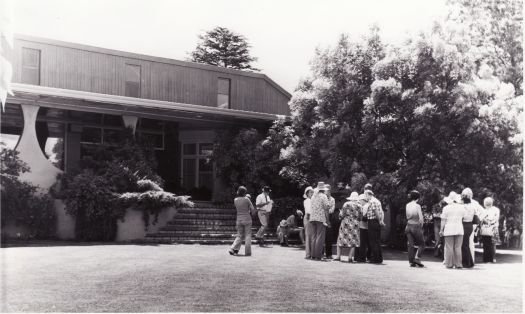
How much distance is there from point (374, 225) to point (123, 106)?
9.56 meters

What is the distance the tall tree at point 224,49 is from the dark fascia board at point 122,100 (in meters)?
7.48

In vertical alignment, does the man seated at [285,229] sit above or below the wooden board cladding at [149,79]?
below

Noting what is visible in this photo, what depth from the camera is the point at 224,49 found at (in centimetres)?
3225

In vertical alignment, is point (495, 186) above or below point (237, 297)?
above

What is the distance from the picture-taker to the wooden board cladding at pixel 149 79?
2439cm

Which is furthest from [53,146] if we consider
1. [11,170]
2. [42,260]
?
[42,260]

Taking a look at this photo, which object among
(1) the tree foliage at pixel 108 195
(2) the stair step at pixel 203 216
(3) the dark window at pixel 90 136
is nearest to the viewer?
(1) the tree foliage at pixel 108 195

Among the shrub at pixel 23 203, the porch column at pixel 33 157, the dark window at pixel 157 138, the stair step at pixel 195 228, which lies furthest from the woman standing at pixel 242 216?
the dark window at pixel 157 138

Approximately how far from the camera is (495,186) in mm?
16625

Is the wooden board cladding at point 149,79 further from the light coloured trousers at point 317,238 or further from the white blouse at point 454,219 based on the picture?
the white blouse at point 454,219

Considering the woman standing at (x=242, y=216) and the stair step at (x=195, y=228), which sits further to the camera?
the stair step at (x=195, y=228)

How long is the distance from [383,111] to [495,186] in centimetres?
332

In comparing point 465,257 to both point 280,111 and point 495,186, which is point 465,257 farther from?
point 280,111

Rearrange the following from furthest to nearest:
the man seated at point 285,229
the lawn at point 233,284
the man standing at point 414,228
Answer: the man seated at point 285,229 → the man standing at point 414,228 → the lawn at point 233,284
